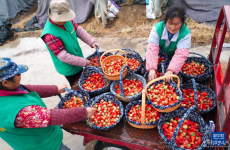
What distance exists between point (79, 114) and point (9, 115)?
540 mm

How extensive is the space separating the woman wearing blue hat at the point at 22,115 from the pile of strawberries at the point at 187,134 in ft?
2.47

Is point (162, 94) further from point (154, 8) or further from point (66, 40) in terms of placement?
point (154, 8)

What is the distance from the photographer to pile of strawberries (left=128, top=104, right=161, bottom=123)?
169 centimetres

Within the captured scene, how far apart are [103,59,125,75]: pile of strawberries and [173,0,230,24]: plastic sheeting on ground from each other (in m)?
4.63

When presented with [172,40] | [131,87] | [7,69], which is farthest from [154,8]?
[7,69]

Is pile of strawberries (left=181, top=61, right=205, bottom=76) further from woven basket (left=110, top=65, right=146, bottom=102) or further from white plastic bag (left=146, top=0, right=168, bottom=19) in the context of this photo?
white plastic bag (left=146, top=0, right=168, bottom=19)

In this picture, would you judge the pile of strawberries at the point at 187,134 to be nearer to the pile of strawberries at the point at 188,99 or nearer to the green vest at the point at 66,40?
the pile of strawberries at the point at 188,99

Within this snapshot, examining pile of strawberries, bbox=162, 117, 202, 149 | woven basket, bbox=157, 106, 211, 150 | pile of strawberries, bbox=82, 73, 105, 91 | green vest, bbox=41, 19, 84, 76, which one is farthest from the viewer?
pile of strawberries, bbox=82, 73, 105, 91

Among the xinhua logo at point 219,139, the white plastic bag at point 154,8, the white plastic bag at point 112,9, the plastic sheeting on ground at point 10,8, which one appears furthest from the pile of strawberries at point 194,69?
the plastic sheeting on ground at point 10,8

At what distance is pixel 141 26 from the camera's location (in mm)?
6125

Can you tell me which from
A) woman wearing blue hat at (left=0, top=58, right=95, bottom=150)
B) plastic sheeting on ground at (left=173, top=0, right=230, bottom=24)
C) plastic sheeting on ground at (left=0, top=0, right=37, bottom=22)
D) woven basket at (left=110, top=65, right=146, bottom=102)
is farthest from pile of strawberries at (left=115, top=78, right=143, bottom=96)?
plastic sheeting on ground at (left=0, top=0, right=37, bottom=22)

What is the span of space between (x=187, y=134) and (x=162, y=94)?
1.42 ft

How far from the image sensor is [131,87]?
2082 mm

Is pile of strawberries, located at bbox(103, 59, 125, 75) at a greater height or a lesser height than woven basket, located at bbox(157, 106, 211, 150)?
greater
